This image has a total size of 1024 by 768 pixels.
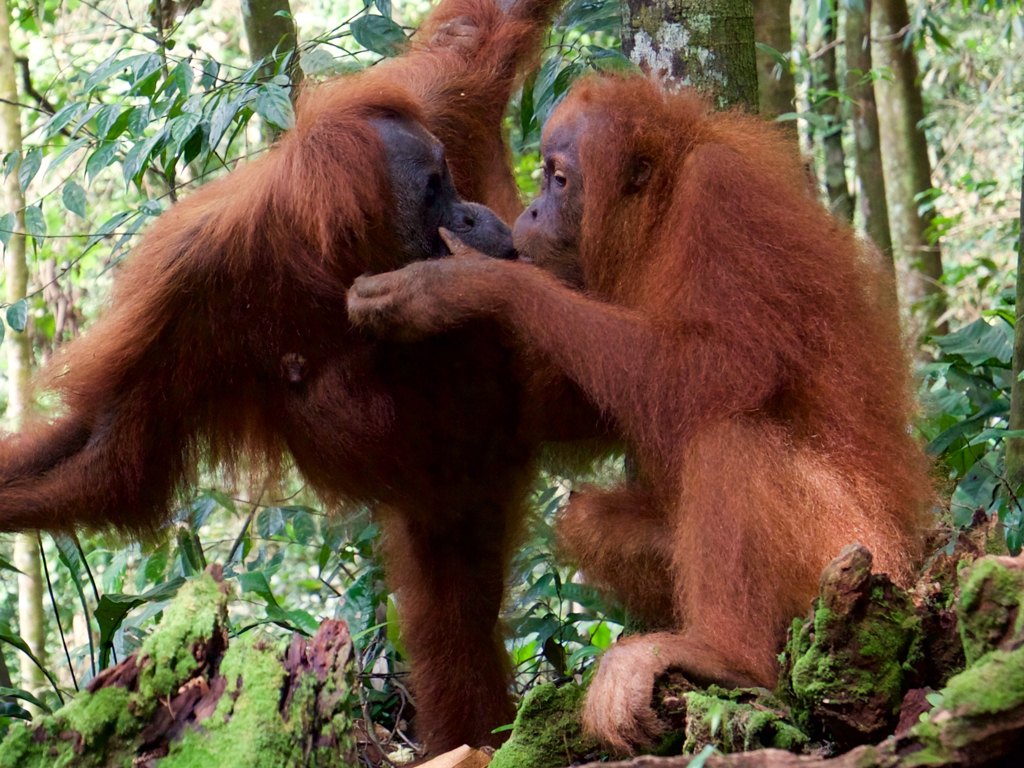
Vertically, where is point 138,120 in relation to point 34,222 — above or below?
above

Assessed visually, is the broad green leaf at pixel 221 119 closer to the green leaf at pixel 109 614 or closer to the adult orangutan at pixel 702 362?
the adult orangutan at pixel 702 362

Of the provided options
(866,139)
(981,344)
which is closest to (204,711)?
(981,344)

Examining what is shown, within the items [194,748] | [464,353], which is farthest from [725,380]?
[194,748]

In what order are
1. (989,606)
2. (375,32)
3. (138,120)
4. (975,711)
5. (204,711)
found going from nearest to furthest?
(975,711) < (989,606) < (204,711) < (375,32) < (138,120)

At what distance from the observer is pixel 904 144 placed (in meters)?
6.66

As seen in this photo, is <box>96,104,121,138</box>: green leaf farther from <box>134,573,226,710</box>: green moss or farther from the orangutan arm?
<box>134,573,226,710</box>: green moss

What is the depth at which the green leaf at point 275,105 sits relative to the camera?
2.62 m

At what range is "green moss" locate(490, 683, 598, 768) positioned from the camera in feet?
6.00

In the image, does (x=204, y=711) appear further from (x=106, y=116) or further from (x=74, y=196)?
(x=106, y=116)

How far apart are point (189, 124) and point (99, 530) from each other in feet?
3.63

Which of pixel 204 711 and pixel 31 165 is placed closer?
pixel 204 711

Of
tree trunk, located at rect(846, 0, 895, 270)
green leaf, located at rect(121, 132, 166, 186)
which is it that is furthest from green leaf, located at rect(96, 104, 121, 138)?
tree trunk, located at rect(846, 0, 895, 270)

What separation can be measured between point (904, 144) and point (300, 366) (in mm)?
5377

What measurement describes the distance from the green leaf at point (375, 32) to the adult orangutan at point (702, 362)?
0.70 m
